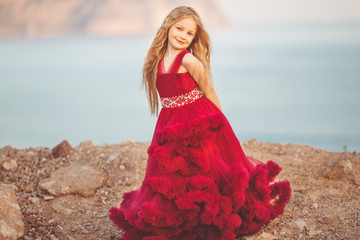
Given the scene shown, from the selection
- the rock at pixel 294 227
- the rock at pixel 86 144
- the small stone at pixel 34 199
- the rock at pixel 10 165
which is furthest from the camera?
the rock at pixel 86 144

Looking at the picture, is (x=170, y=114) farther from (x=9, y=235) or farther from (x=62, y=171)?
(x=62, y=171)

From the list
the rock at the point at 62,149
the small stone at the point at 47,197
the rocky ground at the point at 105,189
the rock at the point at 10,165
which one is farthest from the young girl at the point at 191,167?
the rock at the point at 10,165

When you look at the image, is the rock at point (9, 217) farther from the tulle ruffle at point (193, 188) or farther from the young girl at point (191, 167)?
the tulle ruffle at point (193, 188)

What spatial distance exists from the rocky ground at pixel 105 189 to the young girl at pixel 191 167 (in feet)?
1.31

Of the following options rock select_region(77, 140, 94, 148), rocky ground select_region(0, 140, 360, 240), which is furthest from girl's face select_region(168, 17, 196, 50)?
rock select_region(77, 140, 94, 148)

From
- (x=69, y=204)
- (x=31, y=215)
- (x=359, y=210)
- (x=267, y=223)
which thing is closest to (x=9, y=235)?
(x=31, y=215)

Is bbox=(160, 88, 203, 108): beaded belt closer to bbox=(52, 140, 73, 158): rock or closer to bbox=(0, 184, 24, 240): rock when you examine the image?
bbox=(0, 184, 24, 240): rock

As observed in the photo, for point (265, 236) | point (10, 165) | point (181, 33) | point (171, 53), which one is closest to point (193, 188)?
point (265, 236)

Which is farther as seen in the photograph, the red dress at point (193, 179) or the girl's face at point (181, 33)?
the girl's face at point (181, 33)

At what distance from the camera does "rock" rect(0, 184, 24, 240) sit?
386 cm

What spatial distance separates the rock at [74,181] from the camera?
5.00 m

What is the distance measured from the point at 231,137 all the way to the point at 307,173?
6.32 ft

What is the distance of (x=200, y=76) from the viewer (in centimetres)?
368

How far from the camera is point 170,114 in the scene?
374cm
